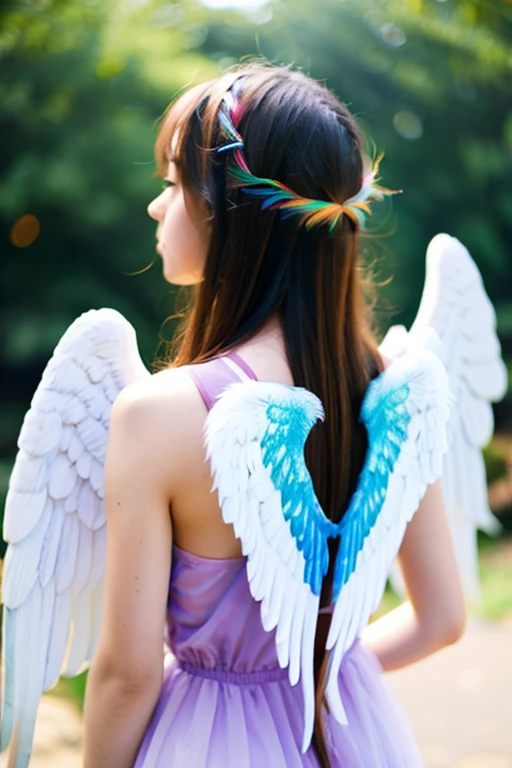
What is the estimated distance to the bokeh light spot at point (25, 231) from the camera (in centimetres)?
431

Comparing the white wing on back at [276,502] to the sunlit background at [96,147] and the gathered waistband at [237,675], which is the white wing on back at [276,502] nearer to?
the gathered waistband at [237,675]

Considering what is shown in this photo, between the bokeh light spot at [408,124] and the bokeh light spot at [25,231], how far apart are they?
319 centimetres

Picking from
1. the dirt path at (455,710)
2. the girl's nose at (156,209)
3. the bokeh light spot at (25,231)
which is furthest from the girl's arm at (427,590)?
the bokeh light spot at (25,231)

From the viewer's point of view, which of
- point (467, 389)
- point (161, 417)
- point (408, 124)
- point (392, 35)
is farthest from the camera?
point (408, 124)

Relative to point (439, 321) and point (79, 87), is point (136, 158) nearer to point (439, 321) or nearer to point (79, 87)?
point (79, 87)

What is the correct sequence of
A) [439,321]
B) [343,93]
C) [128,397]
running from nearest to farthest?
[128,397] → [439,321] → [343,93]

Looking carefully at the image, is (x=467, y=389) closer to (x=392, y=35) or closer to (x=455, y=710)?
(x=455, y=710)

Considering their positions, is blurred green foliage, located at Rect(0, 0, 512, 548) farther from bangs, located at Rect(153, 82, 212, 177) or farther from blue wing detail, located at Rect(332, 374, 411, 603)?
blue wing detail, located at Rect(332, 374, 411, 603)

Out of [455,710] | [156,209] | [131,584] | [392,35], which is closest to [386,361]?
[156,209]

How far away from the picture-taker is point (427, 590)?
140 cm

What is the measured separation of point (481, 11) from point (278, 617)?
183 centimetres

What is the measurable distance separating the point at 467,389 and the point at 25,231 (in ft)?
10.1

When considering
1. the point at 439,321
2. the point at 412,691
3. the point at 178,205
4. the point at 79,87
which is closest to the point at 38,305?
the point at 79,87

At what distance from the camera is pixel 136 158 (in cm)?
430
